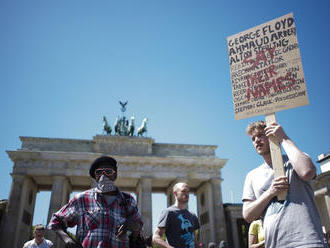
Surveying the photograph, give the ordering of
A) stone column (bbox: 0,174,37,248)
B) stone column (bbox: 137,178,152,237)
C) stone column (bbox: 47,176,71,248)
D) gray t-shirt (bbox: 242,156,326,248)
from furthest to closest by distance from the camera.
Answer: stone column (bbox: 137,178,152,237)
stone column (bbox: 47,176,71,248)
stone column (bbox: 0,174,37,248)
gray t-shirt (bbox: 242,156,326,248)

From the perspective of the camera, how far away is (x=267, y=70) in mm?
3490

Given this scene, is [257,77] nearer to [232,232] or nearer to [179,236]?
[179,236]

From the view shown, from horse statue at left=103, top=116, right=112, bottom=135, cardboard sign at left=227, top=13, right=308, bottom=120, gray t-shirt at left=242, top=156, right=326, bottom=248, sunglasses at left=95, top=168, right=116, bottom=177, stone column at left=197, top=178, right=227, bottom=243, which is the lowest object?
gray t-shirt at left=242, top=156, right=326, bottom=248

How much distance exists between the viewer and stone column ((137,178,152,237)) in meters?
30.0

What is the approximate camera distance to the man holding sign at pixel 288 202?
2.53 meters

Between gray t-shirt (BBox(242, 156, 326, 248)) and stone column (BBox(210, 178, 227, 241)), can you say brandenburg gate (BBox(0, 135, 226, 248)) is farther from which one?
gray t-shirt (BBox(242, 156, 326, 248))

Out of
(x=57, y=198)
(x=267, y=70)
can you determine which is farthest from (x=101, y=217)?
(x=57, y=198)

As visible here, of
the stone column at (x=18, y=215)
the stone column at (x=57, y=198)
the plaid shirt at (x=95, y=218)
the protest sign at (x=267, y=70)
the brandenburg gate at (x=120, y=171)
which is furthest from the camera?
the brandenburg gate at (x=120, y=171)

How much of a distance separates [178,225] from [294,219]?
8.07ft

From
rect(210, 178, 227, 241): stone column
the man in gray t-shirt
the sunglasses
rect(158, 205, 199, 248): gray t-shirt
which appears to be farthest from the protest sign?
rect(210, 178, 227, 241): stone column

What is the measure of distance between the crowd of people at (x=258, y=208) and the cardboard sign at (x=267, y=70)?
333 millimetres

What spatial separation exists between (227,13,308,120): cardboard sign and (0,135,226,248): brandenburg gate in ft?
92.9

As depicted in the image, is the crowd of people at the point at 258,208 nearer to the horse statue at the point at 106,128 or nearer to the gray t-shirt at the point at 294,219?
the gray t-shirt at the point at 294,219

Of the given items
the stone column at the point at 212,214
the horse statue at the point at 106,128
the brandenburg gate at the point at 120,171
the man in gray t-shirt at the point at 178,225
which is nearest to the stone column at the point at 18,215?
the brandenburg gate at the point at 120,171
